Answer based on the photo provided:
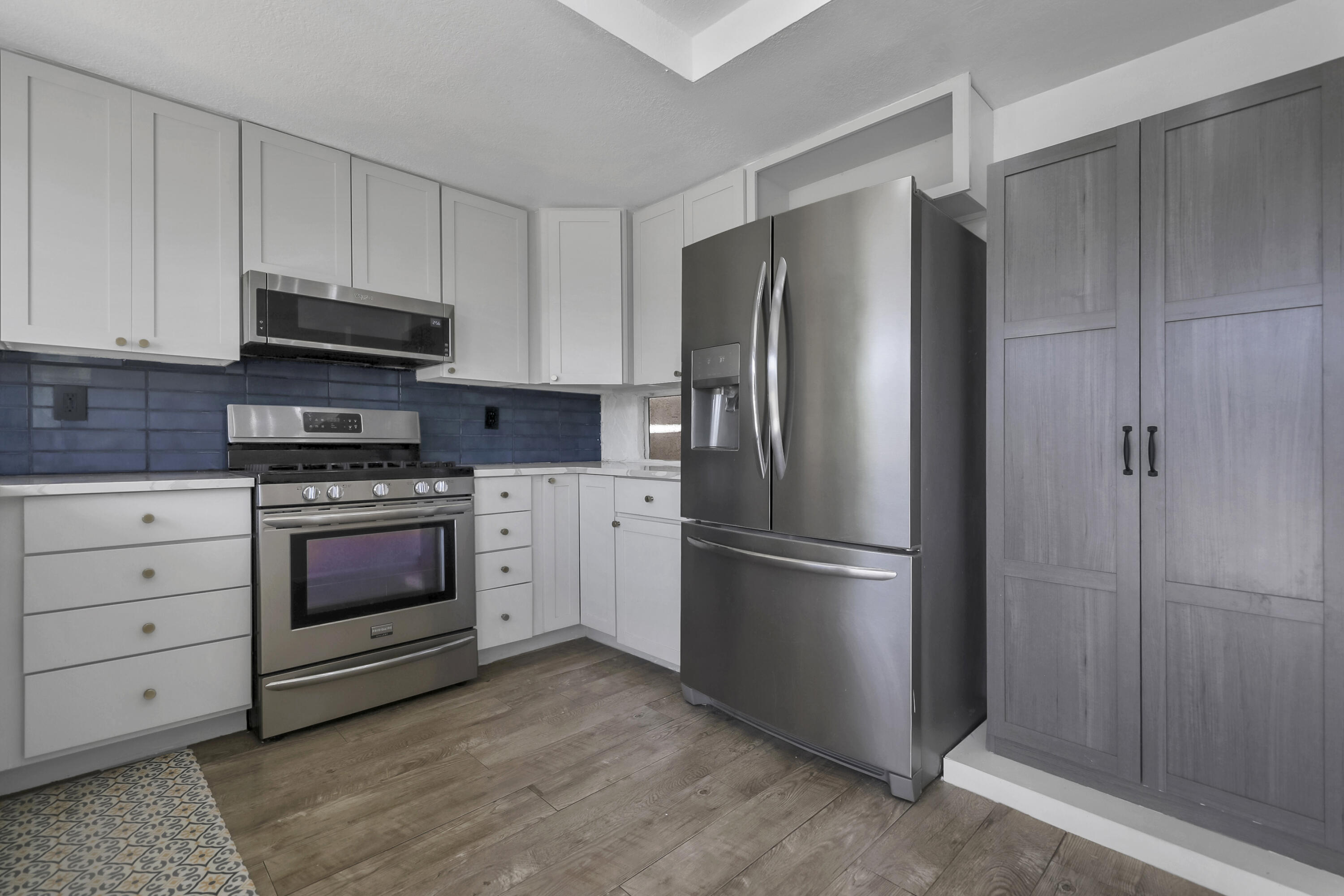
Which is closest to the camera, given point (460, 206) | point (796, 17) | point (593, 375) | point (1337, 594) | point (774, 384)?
point (1337, 594)

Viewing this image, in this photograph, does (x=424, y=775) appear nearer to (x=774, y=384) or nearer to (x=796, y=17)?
(x=774, y=384)

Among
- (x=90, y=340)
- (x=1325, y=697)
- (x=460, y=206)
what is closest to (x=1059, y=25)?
(x=1325, y=697)

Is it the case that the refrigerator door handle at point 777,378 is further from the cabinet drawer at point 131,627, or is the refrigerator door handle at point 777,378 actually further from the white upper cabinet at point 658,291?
the cabinet drawer at point 131,627

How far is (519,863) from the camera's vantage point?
1574mm

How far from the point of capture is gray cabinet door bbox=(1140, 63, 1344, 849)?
1.45 metres

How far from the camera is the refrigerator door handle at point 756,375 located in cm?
213

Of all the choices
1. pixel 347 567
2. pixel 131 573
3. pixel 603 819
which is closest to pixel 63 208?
pixel 131 573

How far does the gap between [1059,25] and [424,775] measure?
3.05 meters

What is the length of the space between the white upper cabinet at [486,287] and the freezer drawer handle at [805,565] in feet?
5.00

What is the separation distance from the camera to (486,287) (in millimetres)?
3164

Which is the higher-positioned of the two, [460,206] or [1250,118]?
[460,206]

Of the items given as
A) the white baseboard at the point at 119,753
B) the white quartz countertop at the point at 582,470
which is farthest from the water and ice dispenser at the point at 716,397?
the white baseboard at the point at 119,753

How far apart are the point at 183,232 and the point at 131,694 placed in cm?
161

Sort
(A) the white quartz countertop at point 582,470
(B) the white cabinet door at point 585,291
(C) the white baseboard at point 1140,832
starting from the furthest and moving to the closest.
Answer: (B) the white cabinet door at point 585,291 < (A) the white quartz countertop at point 582,470 < (C) the white baseboard at point 1140,832
